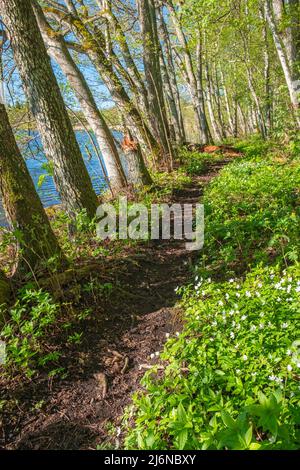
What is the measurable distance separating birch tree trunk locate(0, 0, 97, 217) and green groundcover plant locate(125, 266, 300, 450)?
3.34 meters

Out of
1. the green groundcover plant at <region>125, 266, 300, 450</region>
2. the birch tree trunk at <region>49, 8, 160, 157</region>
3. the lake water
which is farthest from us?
the birch tree trunk at <region>49, 8, 160, 157</region>

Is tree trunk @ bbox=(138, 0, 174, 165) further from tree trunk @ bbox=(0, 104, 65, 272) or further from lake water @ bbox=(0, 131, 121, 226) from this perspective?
tree trunk @ bbox=(0, 104, 65, 272)

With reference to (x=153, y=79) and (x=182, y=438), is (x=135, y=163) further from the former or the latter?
(x=182, y=438)

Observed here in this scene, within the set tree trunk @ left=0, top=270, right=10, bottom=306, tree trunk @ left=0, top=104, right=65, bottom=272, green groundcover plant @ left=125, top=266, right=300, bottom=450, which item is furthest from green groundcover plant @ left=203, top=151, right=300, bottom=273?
tree trunk @ left=0, top=270, right=10, bottom=306

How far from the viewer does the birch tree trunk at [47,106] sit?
195 inches

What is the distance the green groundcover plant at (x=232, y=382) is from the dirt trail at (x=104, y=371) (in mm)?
414

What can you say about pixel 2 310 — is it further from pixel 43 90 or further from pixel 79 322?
pixel 43 90

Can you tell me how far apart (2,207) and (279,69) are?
740 inches

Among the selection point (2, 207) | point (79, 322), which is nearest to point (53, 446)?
point (79, 322)

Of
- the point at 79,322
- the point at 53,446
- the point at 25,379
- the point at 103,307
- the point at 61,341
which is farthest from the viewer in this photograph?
the point at 103,307

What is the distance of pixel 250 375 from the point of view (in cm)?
238

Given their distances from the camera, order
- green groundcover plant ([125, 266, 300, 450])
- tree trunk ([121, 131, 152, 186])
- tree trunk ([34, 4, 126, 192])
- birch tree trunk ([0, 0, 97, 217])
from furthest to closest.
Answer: tree trunk ([121, 131, 152, 186]), tree trunk ([34, 4, 126, 192]), birch tree trunk ([0, 0, 97, 217]), green groundcover plant ([125, 266, 300, 450])

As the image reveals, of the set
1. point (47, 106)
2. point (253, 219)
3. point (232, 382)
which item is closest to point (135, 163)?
point (47, 106)

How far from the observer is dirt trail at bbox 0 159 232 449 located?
283 cm
